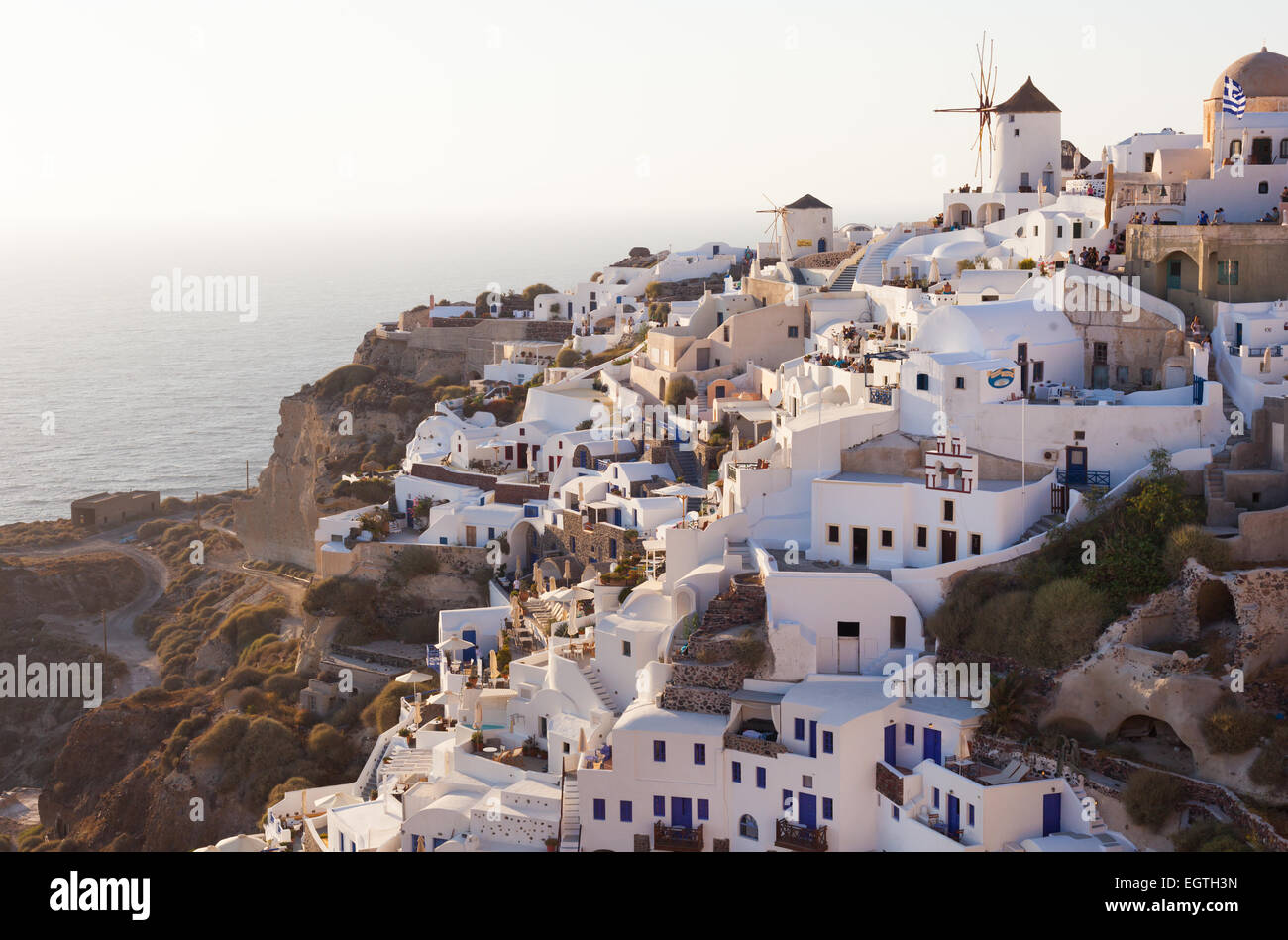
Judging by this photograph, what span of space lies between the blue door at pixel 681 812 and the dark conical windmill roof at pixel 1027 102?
2485cm

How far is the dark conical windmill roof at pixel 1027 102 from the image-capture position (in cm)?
3922

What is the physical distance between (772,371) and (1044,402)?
11.5 meters

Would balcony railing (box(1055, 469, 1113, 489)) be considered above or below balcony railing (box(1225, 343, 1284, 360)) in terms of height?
below

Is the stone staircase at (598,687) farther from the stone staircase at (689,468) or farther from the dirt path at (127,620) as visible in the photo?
the dirt path at (127,620)

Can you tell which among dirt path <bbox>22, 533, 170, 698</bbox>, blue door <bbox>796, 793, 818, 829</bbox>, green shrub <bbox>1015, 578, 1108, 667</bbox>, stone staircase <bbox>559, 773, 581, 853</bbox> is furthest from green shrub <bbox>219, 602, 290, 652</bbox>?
green shrub <bbox>1015, 578, 1108, 667</bbox>

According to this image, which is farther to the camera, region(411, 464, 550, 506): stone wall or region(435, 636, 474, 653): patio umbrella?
region(411, 464, 550, 506): stone wall

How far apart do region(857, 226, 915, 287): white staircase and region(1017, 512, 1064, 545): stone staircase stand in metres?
14.8

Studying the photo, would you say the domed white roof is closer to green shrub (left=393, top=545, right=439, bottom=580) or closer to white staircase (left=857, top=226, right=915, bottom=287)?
white staircase (left=857, top=226, right=915, bottom=287)

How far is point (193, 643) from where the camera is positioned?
42531mm

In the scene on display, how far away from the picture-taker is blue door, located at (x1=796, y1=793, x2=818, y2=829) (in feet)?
Result: 66.3

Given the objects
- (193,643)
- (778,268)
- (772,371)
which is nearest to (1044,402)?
(772,371)

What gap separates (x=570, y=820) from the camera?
842 inches

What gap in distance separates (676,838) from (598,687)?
376cm

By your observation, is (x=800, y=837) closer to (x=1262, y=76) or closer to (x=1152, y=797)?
(x=1152, y=797)
